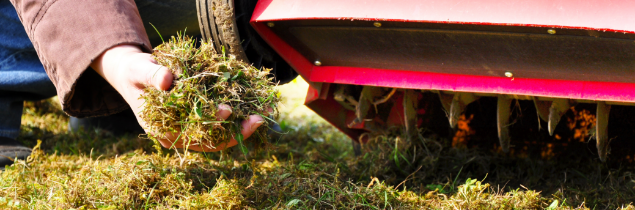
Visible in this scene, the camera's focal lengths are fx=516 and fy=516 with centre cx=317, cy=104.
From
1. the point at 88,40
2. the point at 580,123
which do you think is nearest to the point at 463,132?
the point at 580,123

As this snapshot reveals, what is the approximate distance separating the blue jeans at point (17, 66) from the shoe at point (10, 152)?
0.09 metres

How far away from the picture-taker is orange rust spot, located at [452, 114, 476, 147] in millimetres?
2231

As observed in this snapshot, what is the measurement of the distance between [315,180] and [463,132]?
908mm

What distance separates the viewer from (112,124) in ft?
8.91

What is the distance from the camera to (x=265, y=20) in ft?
5.43

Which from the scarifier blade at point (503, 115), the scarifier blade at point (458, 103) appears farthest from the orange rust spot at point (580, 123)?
the scarifier blade at point (458, 103)

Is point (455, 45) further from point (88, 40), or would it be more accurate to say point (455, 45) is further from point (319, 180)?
point (88, 40)

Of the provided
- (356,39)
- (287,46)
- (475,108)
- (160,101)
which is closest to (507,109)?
(475,108)

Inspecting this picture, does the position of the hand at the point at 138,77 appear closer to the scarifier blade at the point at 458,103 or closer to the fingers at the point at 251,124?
the fingers at the point at 251,124

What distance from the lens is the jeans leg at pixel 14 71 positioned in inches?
84.6

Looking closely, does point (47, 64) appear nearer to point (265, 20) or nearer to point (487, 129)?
point (265, 20)

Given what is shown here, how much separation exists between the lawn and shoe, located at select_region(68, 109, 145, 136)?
21 cm

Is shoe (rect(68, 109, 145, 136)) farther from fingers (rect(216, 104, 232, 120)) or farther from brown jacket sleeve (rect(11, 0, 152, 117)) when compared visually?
fingers (rect(216, 104, 232, 120))

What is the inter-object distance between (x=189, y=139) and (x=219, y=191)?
240 mm
